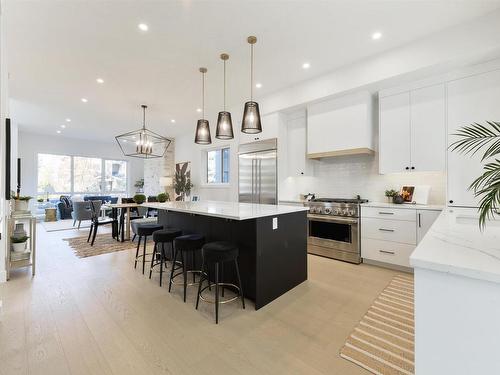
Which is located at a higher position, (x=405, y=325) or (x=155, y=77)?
(x=155, y=77)

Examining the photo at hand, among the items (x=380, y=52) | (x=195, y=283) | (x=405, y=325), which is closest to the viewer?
(x=405, y=325)

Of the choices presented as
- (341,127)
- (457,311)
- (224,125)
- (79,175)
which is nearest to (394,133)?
(341,127)

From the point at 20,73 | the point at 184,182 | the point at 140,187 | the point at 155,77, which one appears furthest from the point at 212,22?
the point at 140,187

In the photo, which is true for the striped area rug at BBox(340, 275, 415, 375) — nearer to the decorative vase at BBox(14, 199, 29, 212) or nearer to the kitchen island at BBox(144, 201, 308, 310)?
the kitchen island at BBox(144, 201, 308, 310)

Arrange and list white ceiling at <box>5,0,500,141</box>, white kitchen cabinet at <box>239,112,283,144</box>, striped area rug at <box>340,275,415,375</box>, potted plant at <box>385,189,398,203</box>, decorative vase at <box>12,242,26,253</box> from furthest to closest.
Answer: white kitchen cabinet at <box>239,112,283,144</box>, potted plant at <box>385,189,398,203</box>, decorative vase at <box>12,242,26,253</box>, white ceiling at <box>5,0,500,141</box>, striped area rug at <box>340,275,415,375</box>

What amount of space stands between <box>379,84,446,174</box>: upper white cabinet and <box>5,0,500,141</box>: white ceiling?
0.75 m

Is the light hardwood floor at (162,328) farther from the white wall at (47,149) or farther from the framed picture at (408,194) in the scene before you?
the white wall at (47,149)

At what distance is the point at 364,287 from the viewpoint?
283cm

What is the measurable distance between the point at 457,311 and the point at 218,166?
631cm

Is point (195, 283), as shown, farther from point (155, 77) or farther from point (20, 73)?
point (20, 73)

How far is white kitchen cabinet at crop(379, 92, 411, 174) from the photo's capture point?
133 inches

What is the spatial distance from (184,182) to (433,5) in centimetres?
662

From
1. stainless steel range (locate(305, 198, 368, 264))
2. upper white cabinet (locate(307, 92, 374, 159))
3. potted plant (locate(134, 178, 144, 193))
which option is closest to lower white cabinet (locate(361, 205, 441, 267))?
stainless steel range (locate(305, 198, 368, 264))

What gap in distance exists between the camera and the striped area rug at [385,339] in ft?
5.32
